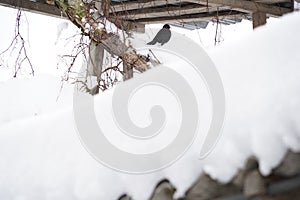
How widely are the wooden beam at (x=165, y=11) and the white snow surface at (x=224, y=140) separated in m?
2.33

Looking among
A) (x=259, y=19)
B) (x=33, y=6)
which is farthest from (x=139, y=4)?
(x=259, y=19)

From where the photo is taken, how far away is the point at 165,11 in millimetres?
4027

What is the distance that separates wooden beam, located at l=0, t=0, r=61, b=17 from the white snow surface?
1.91m

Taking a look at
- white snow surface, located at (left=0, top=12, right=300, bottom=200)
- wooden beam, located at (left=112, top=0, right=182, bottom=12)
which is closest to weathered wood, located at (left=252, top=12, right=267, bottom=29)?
wooden beam, located at (left=112, top=0, right=182, bottom=12)

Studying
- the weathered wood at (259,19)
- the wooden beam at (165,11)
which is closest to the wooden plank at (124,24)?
the wooden beam at (165,11)

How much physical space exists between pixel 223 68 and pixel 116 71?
94.2 inches

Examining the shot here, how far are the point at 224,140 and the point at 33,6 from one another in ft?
10.4

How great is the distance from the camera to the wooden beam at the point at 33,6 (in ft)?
11.8

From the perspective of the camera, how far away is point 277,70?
109cm

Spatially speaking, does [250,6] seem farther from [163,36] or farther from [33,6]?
[33,6]

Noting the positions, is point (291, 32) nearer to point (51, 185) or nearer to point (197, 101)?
point (197, 101)

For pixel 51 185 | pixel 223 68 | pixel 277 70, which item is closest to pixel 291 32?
pixel 277 70

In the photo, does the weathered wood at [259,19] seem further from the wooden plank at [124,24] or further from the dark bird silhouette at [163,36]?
the wooden plank at [124,24]

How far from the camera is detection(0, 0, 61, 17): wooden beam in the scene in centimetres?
358
